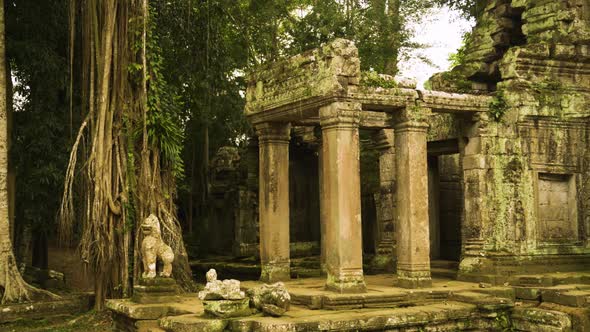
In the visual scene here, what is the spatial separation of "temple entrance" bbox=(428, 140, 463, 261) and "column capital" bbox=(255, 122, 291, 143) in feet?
11.5

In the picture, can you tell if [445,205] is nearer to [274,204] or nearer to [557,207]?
[557,207]

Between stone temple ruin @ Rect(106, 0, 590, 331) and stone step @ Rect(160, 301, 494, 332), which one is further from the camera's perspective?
stone temple ruin @ Rect(106, 0, 590, 331)

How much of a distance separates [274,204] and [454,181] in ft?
14.7

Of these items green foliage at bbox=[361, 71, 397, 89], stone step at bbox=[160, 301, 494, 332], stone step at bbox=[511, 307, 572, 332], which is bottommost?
stone step at bbox=[511, 307, 572, 332]

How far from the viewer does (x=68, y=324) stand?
1006 cm

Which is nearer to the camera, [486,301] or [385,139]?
[486,301]

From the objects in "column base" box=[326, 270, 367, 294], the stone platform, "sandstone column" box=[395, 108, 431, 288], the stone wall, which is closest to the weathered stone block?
the stone platform

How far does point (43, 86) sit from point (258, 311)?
21.5ft

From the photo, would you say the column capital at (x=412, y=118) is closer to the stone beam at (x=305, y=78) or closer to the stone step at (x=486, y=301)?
the stone beam at (x=305, y=78)

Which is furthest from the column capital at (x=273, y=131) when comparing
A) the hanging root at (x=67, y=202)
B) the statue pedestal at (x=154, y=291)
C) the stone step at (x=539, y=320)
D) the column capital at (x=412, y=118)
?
the stone step at (x=539, y=320)

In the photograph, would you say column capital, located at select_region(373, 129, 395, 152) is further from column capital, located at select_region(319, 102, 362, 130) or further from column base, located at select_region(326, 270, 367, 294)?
column base, located at select_region(326, 270, 367, 294)

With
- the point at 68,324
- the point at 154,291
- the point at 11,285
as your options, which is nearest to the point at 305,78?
the point at 154,291

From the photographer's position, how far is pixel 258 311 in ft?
25.7

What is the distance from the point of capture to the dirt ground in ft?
32.5
